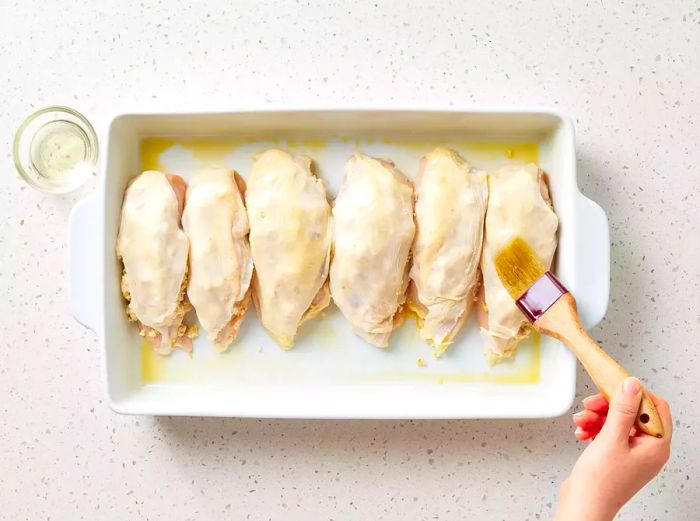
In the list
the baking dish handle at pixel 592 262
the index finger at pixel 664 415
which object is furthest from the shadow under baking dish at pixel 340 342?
the index finger at pixel 664 415

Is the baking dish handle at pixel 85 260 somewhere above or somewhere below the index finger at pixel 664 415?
above

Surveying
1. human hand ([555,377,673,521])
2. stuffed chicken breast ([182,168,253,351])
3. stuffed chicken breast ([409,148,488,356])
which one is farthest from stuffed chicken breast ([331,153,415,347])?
human hand ([555,377,673,521])

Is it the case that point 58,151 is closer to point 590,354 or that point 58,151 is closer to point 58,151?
point 58,151

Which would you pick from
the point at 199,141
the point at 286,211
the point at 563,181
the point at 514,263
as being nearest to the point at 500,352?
the point at 514,263

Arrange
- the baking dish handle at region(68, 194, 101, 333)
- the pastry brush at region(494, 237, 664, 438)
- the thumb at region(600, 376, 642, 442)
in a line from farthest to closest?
the baking dish handle at region(68, 194, 101, 333) → the pastry brush at region(494, 237, 664, 438) → the thumb at region(600, 376, 642, 442)

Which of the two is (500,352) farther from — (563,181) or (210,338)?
(210,338)

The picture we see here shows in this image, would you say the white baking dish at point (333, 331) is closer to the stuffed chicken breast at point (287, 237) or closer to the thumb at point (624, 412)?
the stuffed chicken breast at point (287, 237)

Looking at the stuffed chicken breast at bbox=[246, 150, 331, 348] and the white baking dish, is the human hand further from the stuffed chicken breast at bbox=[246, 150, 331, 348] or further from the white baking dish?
the stuffed chicken breast at bbox=[246, 150, 331, 348]
